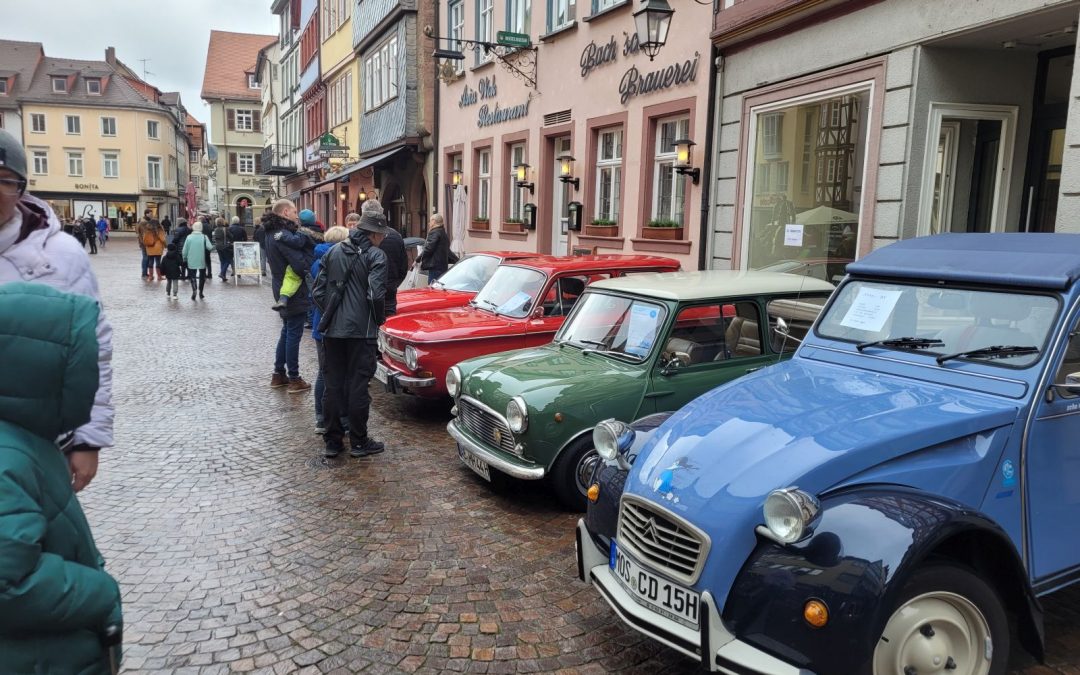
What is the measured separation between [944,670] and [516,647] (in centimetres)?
176

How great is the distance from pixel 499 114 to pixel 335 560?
564 inches

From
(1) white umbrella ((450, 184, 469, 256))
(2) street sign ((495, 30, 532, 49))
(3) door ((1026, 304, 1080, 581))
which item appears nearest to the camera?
(3) door ((1026, 304, 1080, 581))

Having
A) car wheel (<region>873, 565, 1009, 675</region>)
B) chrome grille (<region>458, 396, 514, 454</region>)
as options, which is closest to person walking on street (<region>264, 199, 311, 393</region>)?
chrome grille (<region>458, 396, 514, 454</region>)

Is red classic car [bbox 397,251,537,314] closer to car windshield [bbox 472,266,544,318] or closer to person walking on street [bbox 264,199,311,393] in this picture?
car windshield [bbox 472,266,544,318]

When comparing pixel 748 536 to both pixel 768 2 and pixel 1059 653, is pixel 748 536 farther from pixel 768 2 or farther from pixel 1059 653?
pixel 768 2

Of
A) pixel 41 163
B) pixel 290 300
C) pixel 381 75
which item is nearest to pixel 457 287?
pixel 290 300

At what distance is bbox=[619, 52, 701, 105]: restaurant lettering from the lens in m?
11.6

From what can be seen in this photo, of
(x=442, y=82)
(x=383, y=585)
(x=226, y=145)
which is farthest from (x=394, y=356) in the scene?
(x=226, y=145)

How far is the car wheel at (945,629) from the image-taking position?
2.78 metres

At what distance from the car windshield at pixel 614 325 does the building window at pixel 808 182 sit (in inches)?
171

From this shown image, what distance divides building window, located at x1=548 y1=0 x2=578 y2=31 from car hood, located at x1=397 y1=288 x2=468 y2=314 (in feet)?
23.2

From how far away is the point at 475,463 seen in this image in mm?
5730

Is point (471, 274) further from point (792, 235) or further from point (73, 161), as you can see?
point (73, 161)

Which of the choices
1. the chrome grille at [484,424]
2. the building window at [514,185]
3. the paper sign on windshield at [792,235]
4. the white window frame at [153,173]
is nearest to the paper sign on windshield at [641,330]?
the chrome grille at [484,424]
